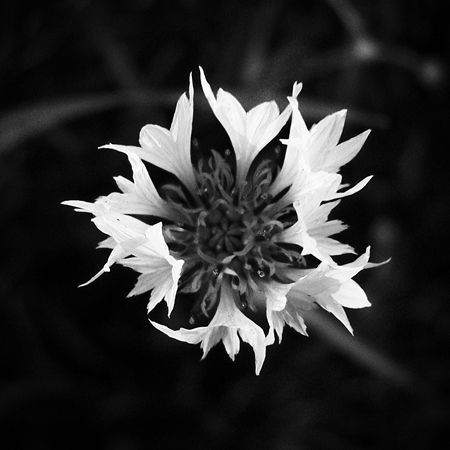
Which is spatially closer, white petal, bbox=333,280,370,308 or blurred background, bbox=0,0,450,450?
white petal, bbox=333,280,370,308

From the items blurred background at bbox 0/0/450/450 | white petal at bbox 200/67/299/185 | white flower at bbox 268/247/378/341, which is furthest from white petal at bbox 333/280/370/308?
blurred background at bbox 0/0/450/450

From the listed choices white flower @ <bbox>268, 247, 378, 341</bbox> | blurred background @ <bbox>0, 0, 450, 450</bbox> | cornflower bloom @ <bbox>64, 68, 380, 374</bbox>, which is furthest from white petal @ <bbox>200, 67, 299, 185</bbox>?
blurred background @ <bbox>0, 0, 450, 450</bbox>

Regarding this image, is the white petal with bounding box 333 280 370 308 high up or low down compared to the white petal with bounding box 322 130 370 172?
down

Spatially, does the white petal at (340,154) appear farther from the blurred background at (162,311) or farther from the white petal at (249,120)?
the blurred background at (162,311)

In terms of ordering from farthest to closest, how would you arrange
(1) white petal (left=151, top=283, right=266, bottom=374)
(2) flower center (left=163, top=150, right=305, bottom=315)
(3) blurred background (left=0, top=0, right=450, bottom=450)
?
1. (3) blurred background (left=0, top=0, right=450, bottom=450)
2. (2) flower center (left=163, top=150, right=305, bottom=315)
3. (1) white petal (left=151, top=283, right=266, bottom=374)

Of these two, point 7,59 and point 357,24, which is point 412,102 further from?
point 7,59

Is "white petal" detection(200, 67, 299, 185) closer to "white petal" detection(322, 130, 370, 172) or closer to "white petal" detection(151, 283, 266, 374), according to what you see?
"white petal" detection(322, 130, 370, 172)

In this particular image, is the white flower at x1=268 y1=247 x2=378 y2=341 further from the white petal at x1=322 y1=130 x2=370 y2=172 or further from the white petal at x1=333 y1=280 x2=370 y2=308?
the white petal at x1=322 y1=130 x2=370 y2=172

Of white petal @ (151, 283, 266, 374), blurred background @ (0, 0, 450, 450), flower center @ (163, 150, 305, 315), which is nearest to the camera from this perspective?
white petal @ (151, 283, 266, 374)
